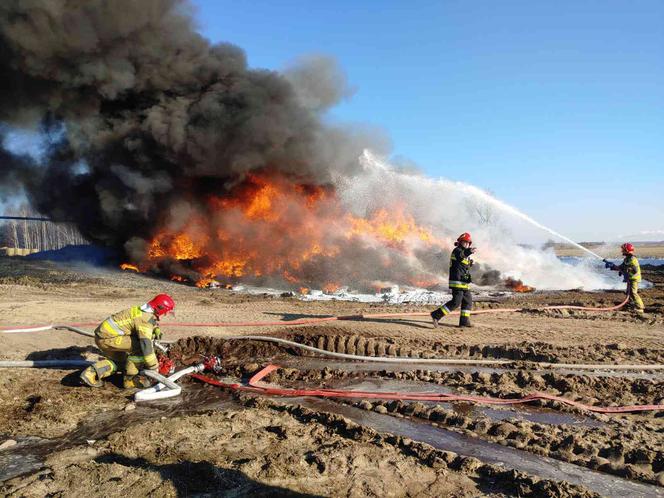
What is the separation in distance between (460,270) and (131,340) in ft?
19.9

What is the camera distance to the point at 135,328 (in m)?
6.17

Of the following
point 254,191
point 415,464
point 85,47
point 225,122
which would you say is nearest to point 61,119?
point 85,47

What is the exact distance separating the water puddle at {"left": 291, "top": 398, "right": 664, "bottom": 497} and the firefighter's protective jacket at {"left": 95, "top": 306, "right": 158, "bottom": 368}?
2.27m

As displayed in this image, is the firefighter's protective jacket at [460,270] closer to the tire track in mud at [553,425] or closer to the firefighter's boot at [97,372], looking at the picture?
the tire track in mud at [553,425]

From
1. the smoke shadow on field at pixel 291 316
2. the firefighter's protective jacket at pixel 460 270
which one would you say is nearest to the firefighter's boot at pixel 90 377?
the smoke shadow on field at pixel 291 316

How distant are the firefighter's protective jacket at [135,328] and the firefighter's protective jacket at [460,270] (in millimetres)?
5625

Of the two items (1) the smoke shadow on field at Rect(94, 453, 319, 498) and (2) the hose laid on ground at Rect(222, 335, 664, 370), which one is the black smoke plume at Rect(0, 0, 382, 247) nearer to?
(2) the hose laid on ground at Rect(222, 335, 664, 370)

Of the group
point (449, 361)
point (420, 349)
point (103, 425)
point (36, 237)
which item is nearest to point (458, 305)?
point (420, 349)

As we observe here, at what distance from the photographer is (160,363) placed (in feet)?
21.7

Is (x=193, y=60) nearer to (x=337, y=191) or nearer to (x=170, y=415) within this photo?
(x=337, y=191)

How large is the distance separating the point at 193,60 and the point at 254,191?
22.6 ft

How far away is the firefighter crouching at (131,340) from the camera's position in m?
6.09

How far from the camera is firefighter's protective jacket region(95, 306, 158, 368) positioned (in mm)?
6059

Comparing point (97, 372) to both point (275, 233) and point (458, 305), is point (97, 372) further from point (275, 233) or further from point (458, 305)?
point (275, 233)
